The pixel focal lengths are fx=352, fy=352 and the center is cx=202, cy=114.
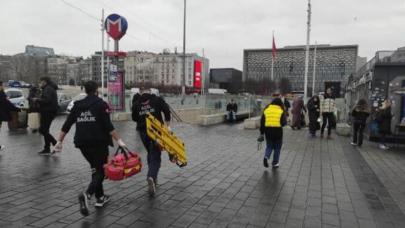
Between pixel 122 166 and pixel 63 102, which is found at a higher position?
pixel 63 102

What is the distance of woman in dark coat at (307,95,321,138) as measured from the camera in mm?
13453

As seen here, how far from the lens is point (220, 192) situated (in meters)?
5.69

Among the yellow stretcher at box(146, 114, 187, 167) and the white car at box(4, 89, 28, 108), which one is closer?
the yellow stretcher at box(146, 114, 187, 167)

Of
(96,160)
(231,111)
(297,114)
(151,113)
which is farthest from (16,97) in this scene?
(96,160)

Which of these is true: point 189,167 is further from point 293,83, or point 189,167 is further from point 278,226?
point 293,83

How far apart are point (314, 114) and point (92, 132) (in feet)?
35.4

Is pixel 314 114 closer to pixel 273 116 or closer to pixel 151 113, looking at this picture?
pixel 273 116

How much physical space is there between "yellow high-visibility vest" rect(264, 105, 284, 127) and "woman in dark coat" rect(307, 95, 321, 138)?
6475 mm

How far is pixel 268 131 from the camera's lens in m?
7.45

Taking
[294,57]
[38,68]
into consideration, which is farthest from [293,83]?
[38,68]

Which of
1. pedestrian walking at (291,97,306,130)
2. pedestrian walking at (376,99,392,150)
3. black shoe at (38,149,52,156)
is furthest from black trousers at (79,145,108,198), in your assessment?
pedestrian walking at (291,97,306,130)

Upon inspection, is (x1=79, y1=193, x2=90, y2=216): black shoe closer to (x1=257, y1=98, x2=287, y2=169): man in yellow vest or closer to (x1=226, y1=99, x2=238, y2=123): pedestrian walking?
(x1=257, y1=98, x2=287, y2=169): man in yellow vest

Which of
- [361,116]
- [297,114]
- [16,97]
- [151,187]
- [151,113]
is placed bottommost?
[151,187]

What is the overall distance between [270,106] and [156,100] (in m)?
2.93
